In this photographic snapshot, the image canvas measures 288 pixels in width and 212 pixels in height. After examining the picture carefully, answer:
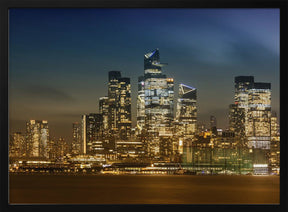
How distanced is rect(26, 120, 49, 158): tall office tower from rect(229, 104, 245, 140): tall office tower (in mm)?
6481

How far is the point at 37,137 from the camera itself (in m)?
15.0

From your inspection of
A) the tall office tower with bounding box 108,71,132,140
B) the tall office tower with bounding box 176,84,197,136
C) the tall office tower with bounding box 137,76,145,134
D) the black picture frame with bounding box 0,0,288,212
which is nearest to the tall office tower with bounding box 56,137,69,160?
the tall office tower with bounding box 108,71,132,140

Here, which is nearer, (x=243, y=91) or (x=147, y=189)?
(x=243, y=91)

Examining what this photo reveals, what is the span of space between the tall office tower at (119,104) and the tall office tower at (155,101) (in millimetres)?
790

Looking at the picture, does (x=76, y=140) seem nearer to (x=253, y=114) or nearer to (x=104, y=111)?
(x=104, y=111)

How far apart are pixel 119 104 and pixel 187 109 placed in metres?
2.83

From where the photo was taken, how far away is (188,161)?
55.8ft

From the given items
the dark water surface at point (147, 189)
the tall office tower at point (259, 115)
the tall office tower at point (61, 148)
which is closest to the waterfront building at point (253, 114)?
the tall office tower at point (259, 115)

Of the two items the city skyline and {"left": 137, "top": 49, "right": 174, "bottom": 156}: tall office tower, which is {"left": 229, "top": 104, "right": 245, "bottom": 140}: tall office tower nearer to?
the city skyline

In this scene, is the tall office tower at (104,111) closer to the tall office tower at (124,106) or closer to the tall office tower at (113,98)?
the tall office tower at (113,98)

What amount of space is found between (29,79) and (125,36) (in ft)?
14.2

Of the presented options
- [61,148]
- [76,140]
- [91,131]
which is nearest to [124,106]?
[91,131]

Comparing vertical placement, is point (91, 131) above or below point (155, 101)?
below
